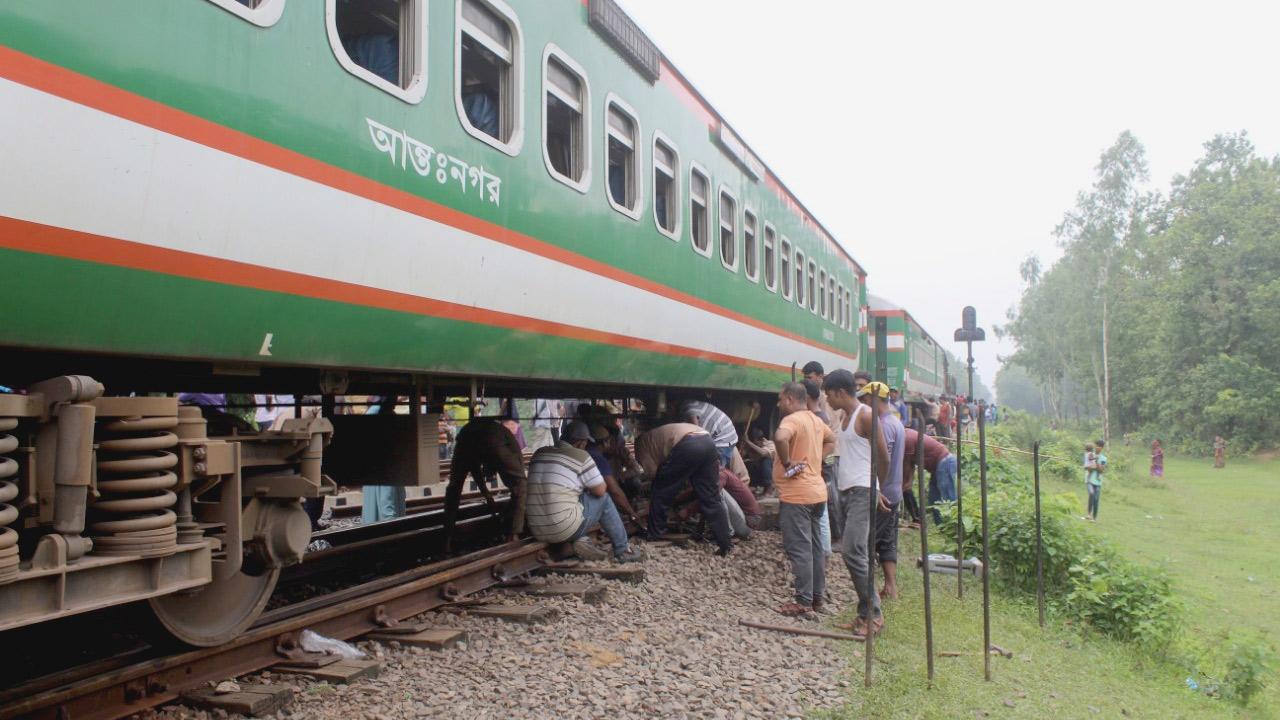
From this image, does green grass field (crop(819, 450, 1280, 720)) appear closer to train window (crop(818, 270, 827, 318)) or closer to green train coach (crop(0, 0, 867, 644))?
green train coach (crop(0, 0, 867, 644))

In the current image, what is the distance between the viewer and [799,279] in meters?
12.8

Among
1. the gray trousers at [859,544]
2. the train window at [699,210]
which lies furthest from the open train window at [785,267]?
the gray trousers at [859,544]

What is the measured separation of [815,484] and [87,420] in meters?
4.63

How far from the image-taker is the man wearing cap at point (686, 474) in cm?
786

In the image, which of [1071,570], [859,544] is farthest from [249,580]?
[1071,570]

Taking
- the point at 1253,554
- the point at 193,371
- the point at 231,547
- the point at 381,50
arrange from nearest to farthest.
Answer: the point at 231,547, the point at 193,371, the point at 381,50, the point at 1253,554

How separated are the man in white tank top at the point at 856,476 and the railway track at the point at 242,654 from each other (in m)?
2.35

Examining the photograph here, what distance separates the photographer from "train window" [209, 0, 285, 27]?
3.22m

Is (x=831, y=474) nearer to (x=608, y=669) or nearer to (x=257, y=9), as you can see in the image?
(x=608, y=669)

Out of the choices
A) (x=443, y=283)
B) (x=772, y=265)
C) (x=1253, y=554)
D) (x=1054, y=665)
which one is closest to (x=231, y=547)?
(x=443, y=283)

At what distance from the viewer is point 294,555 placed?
408 centimetres

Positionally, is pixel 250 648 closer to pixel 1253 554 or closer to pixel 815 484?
pixel 815 484

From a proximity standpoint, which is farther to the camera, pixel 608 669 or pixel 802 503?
pixel 802 503

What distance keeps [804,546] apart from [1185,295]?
40.9 metres
